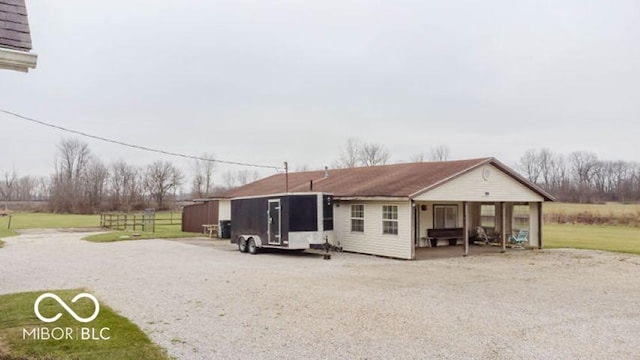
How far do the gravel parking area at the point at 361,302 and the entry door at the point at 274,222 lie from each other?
1250 mm

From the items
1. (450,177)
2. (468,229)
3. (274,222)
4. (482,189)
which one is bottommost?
(468,229)

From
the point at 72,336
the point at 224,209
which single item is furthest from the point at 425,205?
the point at 72,336

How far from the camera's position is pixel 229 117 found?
109 ft

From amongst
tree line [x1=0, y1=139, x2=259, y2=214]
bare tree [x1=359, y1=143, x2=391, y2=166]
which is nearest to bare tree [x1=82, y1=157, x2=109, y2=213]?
tree line [x1=0, y1=139, x2=259, y2=214]

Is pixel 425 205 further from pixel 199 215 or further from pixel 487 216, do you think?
pixel 199 215

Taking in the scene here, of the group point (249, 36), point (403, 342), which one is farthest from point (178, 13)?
point (403, 342)

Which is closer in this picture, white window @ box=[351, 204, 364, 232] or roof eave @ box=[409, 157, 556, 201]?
roof eave @ box=[409, 157, 556, 201]

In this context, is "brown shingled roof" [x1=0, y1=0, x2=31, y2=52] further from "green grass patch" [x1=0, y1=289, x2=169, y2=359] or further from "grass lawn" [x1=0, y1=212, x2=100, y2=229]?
"grass lawn" [x1=0, y1=212, x2=100, y2=229]

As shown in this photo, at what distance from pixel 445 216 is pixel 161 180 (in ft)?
186

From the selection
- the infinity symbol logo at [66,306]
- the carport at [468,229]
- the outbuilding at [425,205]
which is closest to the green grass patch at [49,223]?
the outbuilding at [425,205]

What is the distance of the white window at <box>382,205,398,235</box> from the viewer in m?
17.7

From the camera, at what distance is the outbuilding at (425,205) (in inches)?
693

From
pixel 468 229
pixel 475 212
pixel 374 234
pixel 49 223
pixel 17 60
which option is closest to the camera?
pixel 17 60

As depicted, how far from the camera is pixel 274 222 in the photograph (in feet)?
59.7
